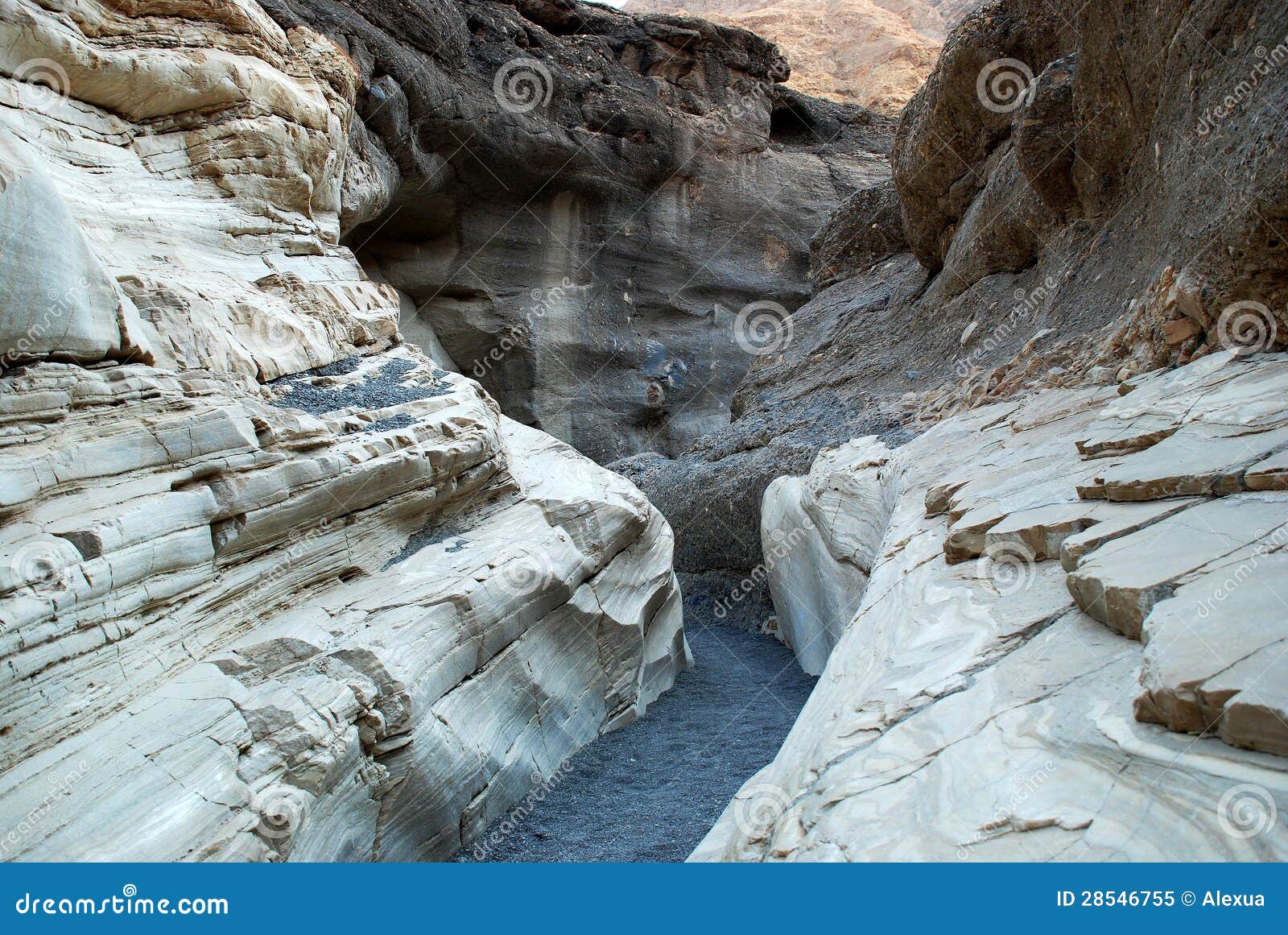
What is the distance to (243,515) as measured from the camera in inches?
187

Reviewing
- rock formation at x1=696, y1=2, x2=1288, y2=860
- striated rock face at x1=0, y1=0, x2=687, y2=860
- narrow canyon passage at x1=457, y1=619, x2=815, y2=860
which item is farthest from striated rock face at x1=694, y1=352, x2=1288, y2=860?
striated rock face at x1=0, y1=0, x2=687, y2=860

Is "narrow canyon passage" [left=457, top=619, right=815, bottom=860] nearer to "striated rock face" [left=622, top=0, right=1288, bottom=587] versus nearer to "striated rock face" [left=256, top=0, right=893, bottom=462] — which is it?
"striated rock face" [left=622, top=0, right=1288, bottom=587]

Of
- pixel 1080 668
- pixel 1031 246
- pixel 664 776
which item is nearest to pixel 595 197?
pixel 1031 246

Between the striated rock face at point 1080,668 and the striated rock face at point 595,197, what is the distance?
40.1 ft

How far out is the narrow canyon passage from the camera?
5.27 m

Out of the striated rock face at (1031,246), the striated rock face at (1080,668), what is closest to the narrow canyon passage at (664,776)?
the striated rock face at (1080,668)

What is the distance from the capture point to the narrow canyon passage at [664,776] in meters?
5.27

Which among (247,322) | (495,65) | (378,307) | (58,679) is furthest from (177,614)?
(495,65)

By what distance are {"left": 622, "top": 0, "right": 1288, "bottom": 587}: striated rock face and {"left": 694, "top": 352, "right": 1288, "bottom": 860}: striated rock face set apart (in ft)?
2.59

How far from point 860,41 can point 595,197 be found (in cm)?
1524

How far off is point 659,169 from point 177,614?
15.6m

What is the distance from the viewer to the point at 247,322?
20.1 ft

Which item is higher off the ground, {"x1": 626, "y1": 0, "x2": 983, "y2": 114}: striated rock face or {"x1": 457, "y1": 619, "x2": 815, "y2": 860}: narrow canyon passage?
{"x1": 626, "y1": 0, "x2": 983, "y2": 114}: striated rock face

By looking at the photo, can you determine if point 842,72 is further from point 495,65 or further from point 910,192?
point 910,192
